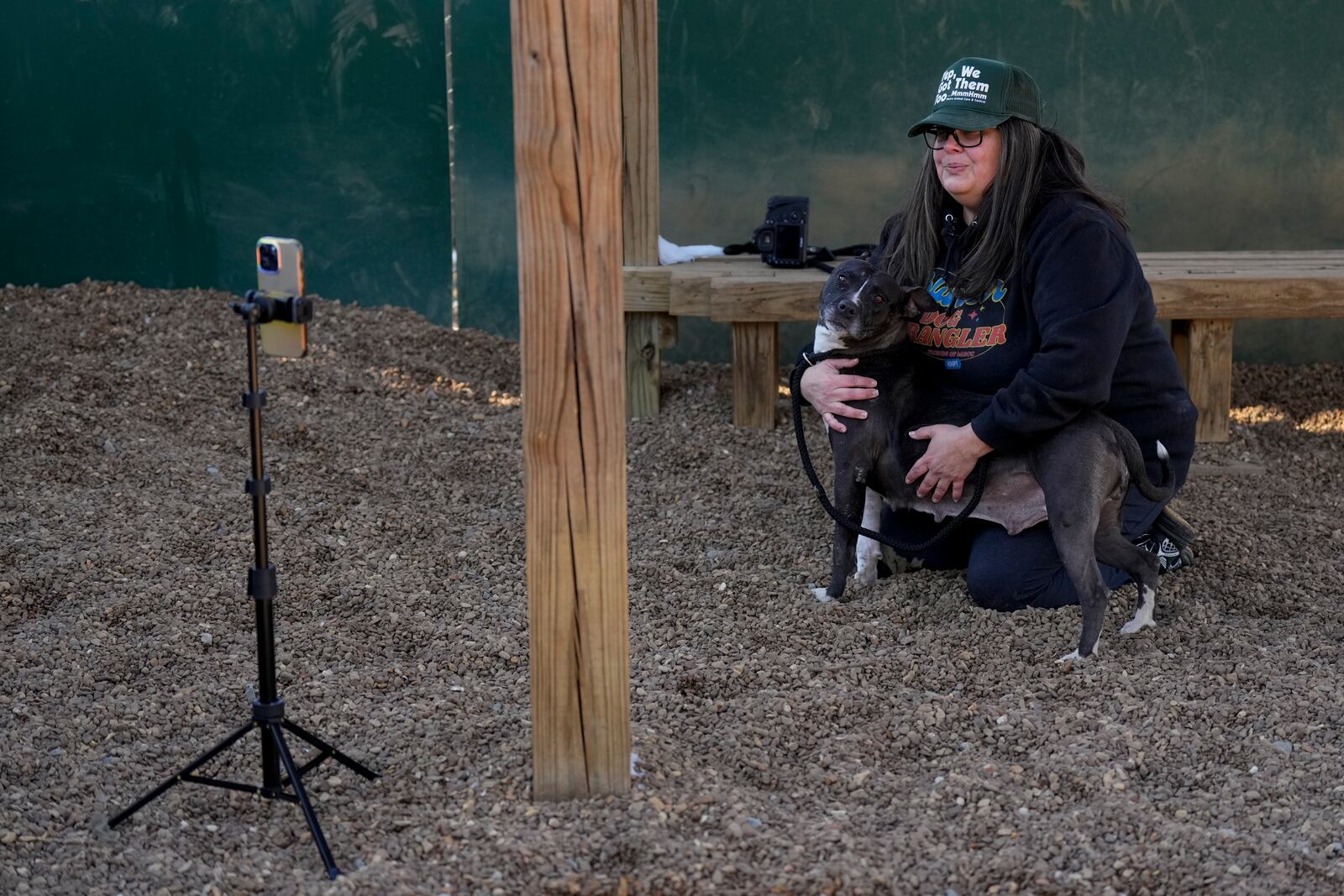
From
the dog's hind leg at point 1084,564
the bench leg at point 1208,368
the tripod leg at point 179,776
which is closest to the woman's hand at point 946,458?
the dog's hind leg at point 1084,564

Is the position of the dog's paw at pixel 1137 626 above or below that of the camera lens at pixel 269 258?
below

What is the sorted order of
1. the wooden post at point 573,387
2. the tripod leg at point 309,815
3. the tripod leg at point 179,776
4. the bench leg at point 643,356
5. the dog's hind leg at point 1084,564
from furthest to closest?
the bench leg at point 643,356
the dog's hind leg at point 1084,564
the tripod leg at point 179,776
the tripod leg at point 309,815
the wooden post at point 573,387

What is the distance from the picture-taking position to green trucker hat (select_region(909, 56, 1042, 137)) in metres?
3.51

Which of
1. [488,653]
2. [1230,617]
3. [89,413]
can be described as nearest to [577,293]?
[488,653]

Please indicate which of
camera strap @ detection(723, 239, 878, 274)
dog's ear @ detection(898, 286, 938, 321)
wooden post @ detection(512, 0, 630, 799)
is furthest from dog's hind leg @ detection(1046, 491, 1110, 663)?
camera strap @ detection(723, 239, 878, 274)

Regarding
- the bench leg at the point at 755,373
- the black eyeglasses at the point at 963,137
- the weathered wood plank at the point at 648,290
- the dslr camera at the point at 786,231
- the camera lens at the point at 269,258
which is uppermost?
the black eyeglasses at the point at 963,137

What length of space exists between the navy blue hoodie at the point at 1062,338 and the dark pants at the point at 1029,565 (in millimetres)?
193

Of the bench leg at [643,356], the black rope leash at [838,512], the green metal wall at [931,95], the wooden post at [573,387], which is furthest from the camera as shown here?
the green metal wall at [931,95]

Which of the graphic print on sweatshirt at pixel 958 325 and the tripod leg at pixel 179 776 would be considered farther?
the graphic print on sweatshirt at pixel 958 325

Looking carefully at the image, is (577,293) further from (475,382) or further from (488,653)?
(475,382)

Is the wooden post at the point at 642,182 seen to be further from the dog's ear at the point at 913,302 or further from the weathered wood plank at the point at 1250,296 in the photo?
the weathered wood plank at the point at 1250,296

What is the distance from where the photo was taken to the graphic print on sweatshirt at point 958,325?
12.1ft

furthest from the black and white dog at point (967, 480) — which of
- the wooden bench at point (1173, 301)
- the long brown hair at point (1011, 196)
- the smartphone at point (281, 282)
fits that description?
the smartphone at point (281, 282)

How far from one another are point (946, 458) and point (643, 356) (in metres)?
2.29
